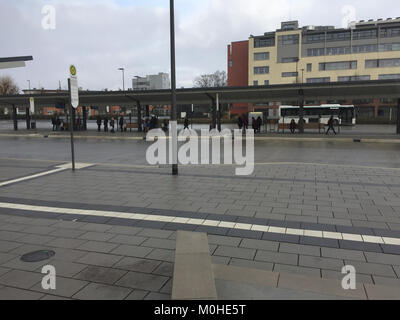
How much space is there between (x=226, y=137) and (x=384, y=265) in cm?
2105

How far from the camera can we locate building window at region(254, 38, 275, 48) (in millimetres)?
70812

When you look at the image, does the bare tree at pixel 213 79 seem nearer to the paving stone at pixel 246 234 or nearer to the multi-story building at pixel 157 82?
the multi-story building at pixel 157 82

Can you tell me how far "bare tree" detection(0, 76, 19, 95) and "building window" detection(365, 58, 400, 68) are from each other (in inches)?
3354

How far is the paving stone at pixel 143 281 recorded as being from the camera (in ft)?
11.3

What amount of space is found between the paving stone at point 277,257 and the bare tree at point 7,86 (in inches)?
3942

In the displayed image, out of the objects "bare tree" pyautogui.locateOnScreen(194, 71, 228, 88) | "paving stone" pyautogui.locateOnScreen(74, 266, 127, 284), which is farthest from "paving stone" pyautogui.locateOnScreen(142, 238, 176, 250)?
"bare tree" pyautogui.locateOnScreen(194, 71, 228, 88)

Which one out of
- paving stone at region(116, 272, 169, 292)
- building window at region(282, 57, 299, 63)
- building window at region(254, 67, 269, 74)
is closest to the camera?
paving stone at region(116, 272, 169, 292)

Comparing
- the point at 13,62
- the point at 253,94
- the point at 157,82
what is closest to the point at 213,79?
the point at 157,82

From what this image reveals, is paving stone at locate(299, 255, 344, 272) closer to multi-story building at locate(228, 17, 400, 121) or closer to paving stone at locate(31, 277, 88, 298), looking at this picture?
paving stone at locate(31, 277, 88, 298)

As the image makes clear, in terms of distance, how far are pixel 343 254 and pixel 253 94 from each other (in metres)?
22.8

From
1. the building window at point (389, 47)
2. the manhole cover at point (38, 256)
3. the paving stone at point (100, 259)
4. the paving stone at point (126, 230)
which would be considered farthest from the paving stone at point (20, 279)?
the building window at point (389, 47)

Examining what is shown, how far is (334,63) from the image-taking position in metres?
68.5
